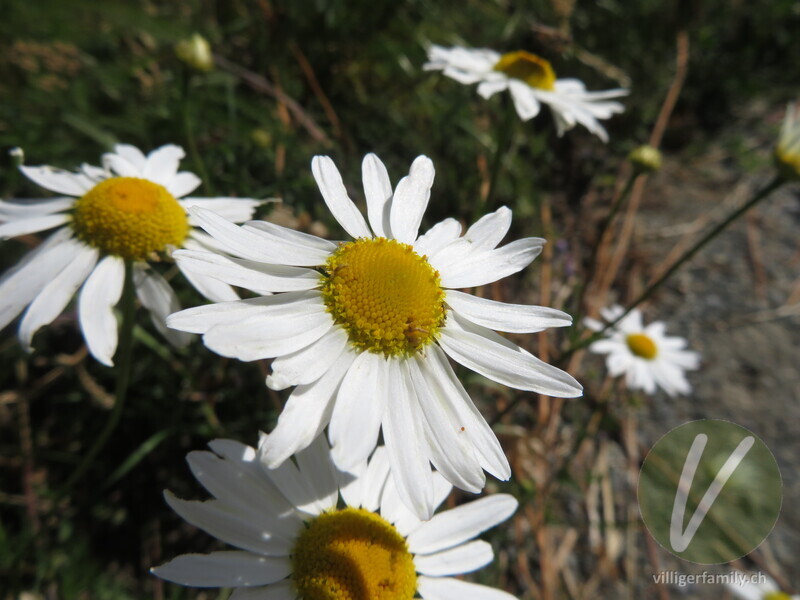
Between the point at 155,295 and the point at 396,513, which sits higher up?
the point at 155,295

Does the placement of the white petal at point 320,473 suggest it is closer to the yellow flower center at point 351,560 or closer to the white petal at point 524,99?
A: the yellow flower center at point 351,560

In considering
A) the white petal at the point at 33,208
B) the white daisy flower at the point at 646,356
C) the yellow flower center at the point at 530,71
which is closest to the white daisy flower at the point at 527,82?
the yellow flower center at the point at 530,71

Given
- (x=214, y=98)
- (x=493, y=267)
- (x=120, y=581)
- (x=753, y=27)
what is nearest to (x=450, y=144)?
(x=214, y=98)

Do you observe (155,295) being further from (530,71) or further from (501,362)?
(530,71)

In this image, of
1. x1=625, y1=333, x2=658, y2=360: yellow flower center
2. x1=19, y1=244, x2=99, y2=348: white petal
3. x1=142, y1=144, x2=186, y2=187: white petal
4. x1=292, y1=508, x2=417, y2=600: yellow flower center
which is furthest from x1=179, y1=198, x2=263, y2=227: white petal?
x1=625, y1=333, x2=658, y2=360: yellow flower center

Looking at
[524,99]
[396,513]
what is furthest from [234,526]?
[524,99]

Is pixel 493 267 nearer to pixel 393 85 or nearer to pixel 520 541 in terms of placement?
pixel 520 541
